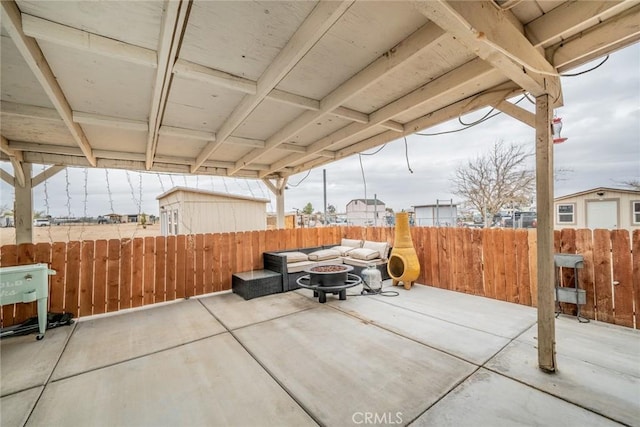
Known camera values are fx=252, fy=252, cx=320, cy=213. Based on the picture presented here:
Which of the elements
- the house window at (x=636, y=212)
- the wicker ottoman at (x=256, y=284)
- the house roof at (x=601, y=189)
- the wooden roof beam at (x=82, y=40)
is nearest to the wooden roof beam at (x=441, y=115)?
the wicker ottoman at (x=256, y=284)

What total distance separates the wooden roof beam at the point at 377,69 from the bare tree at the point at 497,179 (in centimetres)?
979

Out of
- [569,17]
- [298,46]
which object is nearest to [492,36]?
[569,17]

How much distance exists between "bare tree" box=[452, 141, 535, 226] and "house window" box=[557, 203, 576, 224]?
48.8 inches

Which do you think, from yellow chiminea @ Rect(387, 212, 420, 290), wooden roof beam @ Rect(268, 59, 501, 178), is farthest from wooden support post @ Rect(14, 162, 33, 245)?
yellow chiminea @ Rect(387, 212, 420, 290)

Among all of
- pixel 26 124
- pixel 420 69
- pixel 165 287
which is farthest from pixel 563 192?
pixel 26 124

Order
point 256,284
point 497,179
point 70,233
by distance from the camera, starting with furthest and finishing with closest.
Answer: point 497,179 → point 256,284 → point 70,233

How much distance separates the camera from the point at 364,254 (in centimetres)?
528

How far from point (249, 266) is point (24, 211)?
386 cm

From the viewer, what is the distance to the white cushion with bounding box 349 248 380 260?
526 centimetres

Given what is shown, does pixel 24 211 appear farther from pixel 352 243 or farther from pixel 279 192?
pixel 352 243

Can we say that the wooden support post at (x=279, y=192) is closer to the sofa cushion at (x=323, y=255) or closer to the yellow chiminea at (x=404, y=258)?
the sofa cushion at (x=323, y=255)

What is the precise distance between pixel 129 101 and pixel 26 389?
2868mm

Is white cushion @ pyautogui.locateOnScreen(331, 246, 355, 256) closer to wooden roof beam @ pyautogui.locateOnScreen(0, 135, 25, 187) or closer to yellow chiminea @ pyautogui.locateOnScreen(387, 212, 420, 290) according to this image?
yellow chiminea @ pyautogui.locateOnScreen(387, 212, 420, 290)

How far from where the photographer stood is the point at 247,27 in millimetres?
1823
